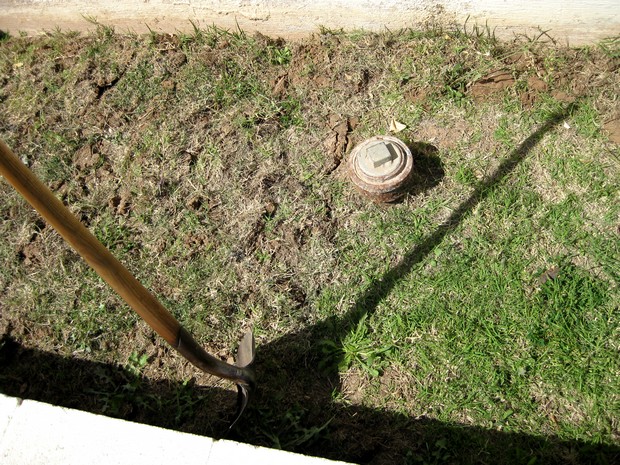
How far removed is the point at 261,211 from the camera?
3281 millimetres

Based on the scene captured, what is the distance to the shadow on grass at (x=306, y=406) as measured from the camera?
2578mm

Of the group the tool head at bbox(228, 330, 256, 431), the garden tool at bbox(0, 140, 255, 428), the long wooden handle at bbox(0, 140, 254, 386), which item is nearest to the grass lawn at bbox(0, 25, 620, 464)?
the tool head at bbox(228, 330, 256, 431)

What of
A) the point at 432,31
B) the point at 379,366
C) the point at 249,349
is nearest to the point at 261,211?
the point at 249,349

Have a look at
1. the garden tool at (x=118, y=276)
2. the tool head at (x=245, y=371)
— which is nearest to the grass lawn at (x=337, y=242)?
the tool head at (x=245, y=371)

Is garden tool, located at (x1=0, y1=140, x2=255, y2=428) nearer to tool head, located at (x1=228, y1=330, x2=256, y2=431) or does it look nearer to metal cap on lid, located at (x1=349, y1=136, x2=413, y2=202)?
tool head, located at (x1=228, y1=330, x2=256, y2=431)

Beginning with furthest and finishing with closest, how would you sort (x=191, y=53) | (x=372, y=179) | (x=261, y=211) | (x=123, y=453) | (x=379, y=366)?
1. (x=191, y=53)
2. (x=261, y=211)
3. (x=372, y=179)
4. (x=379, y=366)
5. (x=123, y=453)

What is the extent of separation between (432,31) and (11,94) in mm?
3361

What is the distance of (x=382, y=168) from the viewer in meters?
3.06

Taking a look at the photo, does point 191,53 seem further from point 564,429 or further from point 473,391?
point 564,429

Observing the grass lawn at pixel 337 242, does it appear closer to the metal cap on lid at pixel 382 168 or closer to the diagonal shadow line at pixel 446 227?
the diagonal shadow line at pixel 446 227

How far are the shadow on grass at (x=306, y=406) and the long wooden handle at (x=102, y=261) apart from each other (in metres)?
A: 0.34

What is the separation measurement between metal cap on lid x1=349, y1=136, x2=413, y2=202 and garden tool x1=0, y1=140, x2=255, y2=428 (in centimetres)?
114

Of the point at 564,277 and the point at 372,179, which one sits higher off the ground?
the point at 372,179

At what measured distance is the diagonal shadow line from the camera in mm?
2996
